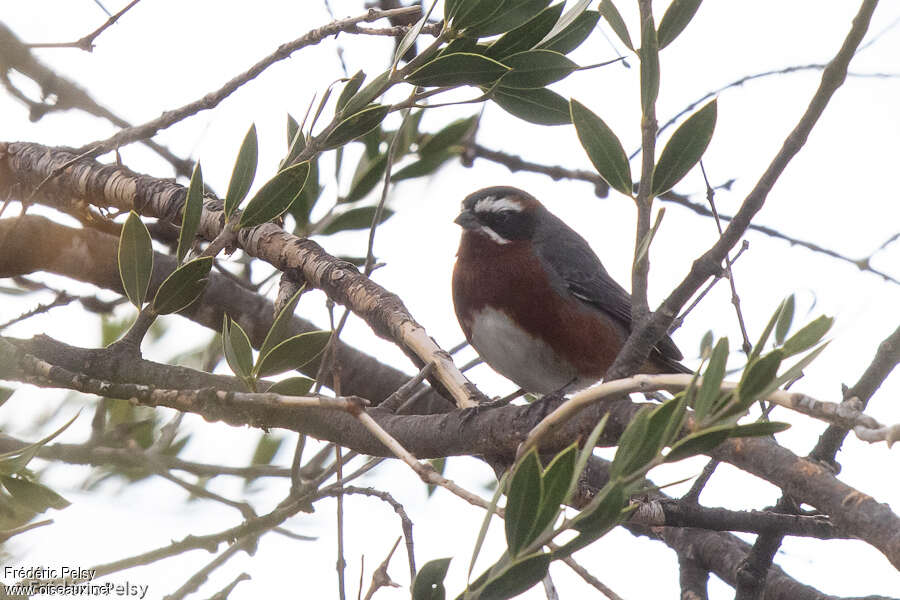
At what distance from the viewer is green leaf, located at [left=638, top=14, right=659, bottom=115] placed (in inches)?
83.1

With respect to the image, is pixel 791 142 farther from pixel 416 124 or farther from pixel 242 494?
pixel 416 124

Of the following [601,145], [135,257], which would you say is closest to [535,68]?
[601,145]

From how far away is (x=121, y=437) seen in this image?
10.8 ft

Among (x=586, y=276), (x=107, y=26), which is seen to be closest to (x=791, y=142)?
(x=107, y=26)

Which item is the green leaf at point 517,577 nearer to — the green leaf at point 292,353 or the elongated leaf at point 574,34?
the green leaf at point 292,353

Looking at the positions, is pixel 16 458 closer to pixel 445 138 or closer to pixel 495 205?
pixel 445 138

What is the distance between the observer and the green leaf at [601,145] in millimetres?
2293

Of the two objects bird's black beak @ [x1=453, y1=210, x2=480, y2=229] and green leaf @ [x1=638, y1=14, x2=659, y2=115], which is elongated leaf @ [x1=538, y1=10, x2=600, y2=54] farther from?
bird's black beak @ [x1=453, y1=210, x2=480, y2=229]

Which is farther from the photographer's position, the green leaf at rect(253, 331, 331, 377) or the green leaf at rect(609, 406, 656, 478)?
the green leaf at rect(253, 331, 331, 377)

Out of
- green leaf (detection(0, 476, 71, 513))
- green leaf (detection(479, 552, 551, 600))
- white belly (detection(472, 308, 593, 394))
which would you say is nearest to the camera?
green leaf (detection(479, 552, 551, 600))

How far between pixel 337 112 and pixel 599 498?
173 cm

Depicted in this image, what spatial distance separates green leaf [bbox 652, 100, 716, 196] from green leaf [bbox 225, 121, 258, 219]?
3.90ft

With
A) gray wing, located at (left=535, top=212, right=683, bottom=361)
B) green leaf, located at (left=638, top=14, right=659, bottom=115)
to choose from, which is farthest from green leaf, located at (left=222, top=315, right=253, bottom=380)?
gray wing, located at (left=535, top=212, right=683, bottom=361)

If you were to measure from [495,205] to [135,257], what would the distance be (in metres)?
3.09
